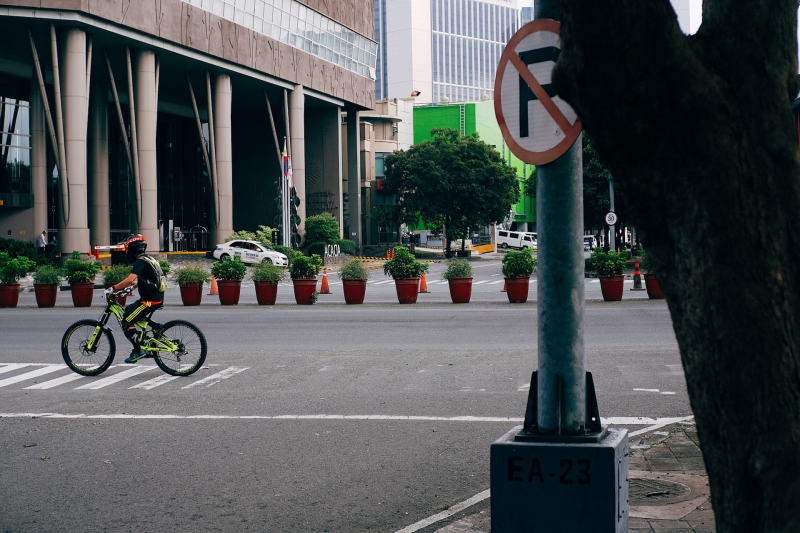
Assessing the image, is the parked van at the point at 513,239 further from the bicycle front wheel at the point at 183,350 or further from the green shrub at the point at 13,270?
the bicycle front wheel at the point at 183,350

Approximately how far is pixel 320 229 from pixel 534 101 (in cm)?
5844

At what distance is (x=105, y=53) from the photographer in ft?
162

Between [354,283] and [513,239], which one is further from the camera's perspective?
[513,239]

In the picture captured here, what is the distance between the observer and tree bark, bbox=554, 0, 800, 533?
3229mm

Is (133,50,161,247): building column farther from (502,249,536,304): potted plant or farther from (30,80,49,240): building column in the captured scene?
(502,249,536,304): potted plant

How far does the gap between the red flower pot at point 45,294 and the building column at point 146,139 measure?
74.4 ft

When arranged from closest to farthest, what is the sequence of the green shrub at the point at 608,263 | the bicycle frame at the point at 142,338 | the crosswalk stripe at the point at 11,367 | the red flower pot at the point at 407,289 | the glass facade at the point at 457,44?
1. the bicycle frame at the point at 142,338
2. the crosswalk stripe at the point at 11,367
3. the green shrub at the point at 608,263
4. the red flower pot at the point at 407,289
5. the glass facade at the point at 457,44

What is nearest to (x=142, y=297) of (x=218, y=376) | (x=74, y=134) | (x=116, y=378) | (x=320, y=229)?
(x=116, y=378)

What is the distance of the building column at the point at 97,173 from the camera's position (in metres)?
57.0

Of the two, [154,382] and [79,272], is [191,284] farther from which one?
[154,382]

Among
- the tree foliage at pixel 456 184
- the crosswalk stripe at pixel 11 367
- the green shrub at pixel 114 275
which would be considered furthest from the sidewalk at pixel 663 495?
the tree foliage at pixel 456 184

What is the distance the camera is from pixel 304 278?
86.3 feet

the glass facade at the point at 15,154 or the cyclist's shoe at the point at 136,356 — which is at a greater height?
the glass facade at the point at 15,154

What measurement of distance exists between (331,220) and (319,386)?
171ft
